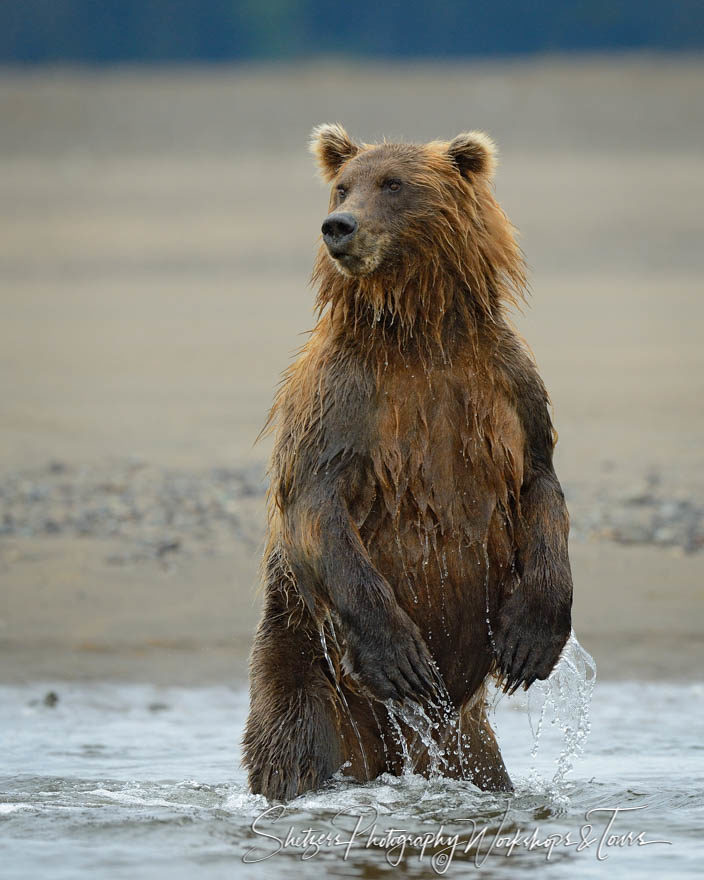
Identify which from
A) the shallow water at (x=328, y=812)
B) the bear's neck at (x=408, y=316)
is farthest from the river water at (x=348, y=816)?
the bear's neck at (x=408, y=316)

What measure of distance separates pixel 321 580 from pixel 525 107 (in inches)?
1170

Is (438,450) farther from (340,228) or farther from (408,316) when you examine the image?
(340,228)

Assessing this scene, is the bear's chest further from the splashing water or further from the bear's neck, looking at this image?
the splashing water

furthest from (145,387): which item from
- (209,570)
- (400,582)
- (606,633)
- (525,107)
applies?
(525,107)

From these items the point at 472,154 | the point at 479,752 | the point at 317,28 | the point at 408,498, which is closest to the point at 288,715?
the point at 479,752

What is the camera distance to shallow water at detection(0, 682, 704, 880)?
5844mm

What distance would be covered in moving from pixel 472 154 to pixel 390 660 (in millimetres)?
1859

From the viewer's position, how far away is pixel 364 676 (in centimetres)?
612

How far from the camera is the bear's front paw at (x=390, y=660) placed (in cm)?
608

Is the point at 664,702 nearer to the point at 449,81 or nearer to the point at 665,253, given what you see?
the point at 665,253

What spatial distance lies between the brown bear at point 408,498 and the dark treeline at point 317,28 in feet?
105

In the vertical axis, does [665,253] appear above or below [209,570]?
above

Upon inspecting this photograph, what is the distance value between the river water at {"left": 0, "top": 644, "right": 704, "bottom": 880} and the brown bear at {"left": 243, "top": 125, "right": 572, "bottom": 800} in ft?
0.57

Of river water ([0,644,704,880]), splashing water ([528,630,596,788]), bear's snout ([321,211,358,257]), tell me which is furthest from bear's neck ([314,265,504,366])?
river water ([0,644,704,880])
